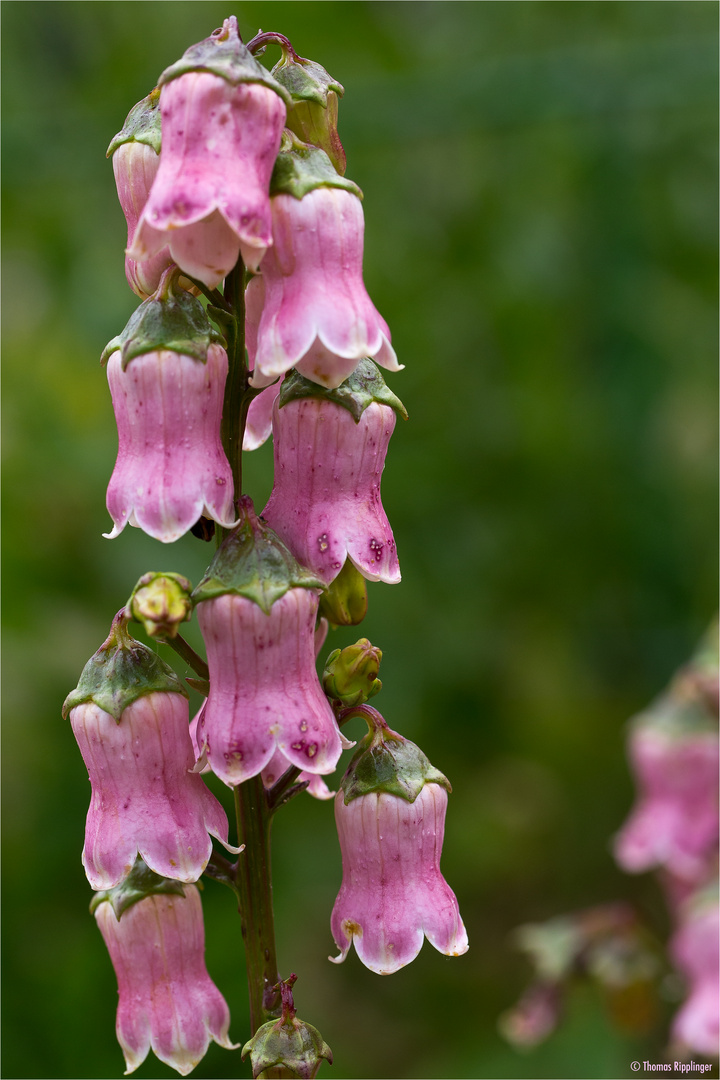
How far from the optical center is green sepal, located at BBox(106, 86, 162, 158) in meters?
0.97

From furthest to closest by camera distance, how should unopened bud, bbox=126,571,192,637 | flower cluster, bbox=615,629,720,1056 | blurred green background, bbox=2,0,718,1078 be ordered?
blurred green background, bbox=2,0,718,1078 → flower cluster, bbox=615,629,720,1056 → unopened bud, bbox=126,571,192,637

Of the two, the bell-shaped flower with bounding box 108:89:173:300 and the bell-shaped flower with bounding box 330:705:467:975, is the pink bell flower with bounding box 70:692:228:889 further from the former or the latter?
the bell-shaped flower with bounding box 108:89:173:300

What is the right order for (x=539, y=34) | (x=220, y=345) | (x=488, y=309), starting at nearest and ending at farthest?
(x=220, y=345)
(x=488, y=309)
(x=539, y=34)

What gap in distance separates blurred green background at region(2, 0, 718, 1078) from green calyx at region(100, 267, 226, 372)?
1479 millimetres

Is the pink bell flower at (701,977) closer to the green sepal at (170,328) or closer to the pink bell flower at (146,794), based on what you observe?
the pink bell flower at (146,794)

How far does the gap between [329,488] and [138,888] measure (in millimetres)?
380

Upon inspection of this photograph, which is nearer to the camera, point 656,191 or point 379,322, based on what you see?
point 379,322

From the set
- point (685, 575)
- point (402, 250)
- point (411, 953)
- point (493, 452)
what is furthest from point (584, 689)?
point (411, 953)

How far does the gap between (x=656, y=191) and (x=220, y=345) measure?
111 inches

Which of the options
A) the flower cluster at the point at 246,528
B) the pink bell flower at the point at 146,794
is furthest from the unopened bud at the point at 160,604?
the pink bell flower at the point at 146,794

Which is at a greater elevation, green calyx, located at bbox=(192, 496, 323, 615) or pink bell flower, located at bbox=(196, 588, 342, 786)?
green calyx, located at bbox=(192, 496, 323, 615)

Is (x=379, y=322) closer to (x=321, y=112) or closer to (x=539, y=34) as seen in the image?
(x=321, y=112)

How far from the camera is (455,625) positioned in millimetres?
3088

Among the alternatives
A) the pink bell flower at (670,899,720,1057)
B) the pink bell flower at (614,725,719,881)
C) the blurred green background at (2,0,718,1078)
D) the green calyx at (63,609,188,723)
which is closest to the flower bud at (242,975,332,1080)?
the green calyx at (63,609,188,723)
